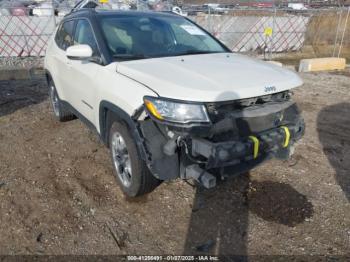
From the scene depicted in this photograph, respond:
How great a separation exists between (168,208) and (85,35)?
225 cm

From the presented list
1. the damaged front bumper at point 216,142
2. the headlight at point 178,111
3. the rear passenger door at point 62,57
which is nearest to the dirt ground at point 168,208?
the damaged front bumper at point 216,142

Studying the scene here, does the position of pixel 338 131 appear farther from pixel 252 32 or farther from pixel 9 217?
pixel 252 32

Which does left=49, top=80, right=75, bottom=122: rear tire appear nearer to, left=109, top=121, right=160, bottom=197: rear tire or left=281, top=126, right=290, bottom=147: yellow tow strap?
left=109, top=121, right=160, bottom=197: rear tire

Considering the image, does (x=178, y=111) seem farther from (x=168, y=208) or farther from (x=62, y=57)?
(x=62, y=57)

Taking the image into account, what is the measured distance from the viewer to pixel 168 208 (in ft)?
10.6

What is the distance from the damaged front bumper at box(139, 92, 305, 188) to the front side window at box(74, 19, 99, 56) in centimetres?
127

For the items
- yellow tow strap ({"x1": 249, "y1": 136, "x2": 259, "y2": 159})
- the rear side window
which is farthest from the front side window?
yellow tow strap ({"x1": 249, "y1": 136, "x2": 259, "y2": 159})

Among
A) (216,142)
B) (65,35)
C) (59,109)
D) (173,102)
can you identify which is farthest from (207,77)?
(59,109)

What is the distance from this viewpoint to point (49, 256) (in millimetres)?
2635

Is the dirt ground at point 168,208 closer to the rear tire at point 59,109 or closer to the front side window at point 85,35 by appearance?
the rear tire at point 59,109

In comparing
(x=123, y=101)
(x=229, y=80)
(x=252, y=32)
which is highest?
(x=229, y=80)

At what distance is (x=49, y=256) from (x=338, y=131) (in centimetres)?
451

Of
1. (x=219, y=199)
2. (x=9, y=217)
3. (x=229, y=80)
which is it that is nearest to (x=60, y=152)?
(x=9, y=217)

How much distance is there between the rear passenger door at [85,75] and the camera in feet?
11.5
